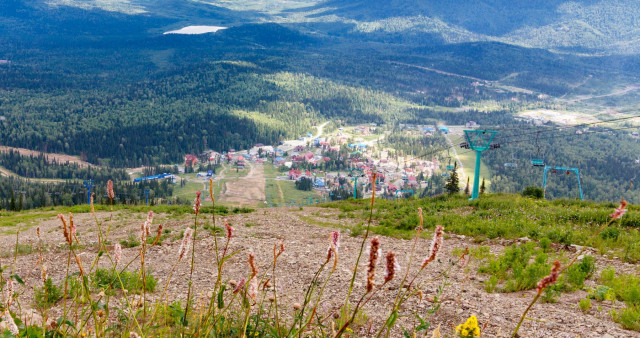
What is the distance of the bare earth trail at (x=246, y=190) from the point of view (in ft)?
199

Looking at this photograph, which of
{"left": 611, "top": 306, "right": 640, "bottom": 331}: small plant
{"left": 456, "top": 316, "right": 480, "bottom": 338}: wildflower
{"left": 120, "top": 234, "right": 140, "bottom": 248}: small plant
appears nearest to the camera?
{"left": 456, "top": 316, "right": 480, "bottom": 338}: wildflower

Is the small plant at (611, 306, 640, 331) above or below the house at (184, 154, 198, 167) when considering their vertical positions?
above

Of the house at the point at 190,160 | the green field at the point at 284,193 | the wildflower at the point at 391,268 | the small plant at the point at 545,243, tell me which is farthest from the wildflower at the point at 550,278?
the house at the point at 190,160

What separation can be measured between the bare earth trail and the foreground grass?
44.6 meters

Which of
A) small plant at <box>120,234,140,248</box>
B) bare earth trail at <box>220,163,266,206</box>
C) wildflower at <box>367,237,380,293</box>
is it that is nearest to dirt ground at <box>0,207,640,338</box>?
wildflower at <box>367,237,380,293</box>

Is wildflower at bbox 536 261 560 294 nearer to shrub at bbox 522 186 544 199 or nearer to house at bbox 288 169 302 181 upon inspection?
shrub at bbox 522 186 544 199

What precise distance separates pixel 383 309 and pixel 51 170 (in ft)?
299

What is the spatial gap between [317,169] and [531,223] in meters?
72.8

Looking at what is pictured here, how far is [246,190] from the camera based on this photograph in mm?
68125

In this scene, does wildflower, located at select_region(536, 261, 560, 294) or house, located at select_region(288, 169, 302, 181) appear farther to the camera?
house, located at select_region(288, 169, 302, 181)

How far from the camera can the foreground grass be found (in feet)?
29.9

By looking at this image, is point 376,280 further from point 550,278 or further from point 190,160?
point 190,160

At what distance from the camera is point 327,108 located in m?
145

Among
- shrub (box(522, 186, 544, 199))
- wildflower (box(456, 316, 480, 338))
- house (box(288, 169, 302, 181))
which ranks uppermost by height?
wildflower (box(456, 316, 480, 338))
